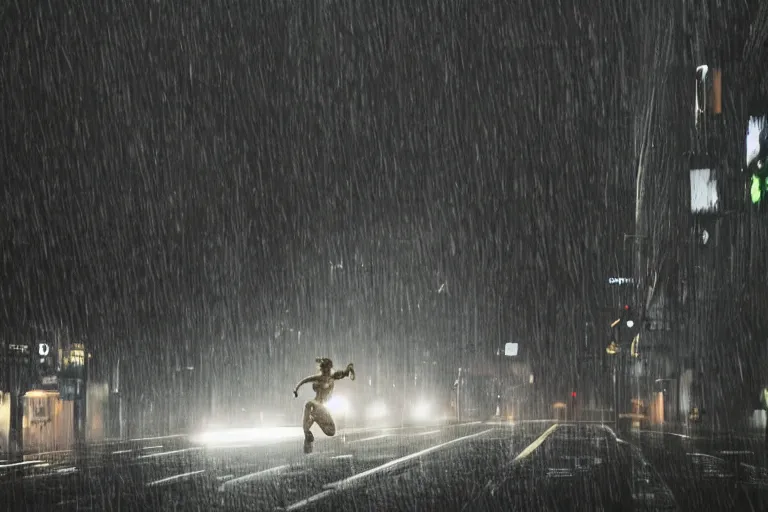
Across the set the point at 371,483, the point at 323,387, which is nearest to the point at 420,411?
the point at 323,387

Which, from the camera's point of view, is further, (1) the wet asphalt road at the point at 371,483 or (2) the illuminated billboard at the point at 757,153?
(2) the illuminated billboard at the point at 757,153

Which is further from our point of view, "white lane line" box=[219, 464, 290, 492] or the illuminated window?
the illuminated window

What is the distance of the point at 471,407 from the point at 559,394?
226 ft

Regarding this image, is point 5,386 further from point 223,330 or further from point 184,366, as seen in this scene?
point 223,330

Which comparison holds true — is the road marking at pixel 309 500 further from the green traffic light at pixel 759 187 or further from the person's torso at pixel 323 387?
the green traffic light at pixel 759 187

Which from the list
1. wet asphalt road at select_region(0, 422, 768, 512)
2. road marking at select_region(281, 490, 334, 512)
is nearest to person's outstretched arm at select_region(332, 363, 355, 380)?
wet asphalt road at select_region(0, 422, 768, 512)

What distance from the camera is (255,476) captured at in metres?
12.7

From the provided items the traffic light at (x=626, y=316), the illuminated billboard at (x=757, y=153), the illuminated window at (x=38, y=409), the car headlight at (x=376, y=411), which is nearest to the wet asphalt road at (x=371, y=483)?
the illuminated billboard at (x=757, y=153)

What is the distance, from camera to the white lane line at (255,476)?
11.4 metres

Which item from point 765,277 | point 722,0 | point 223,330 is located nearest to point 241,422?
point 223,330

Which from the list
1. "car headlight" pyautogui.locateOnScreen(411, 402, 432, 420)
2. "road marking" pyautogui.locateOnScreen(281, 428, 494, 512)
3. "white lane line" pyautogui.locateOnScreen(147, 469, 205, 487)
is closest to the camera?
"road marking" pyautogui.locateOnScreen(281, 428, 494, 512)

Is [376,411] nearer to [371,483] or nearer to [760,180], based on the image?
[760,180]

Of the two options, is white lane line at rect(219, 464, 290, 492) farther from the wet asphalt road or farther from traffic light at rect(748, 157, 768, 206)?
traffic light at rect(748, 157, 768, 206)

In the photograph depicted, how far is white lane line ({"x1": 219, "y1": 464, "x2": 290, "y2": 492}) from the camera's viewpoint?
11350 millimetres
